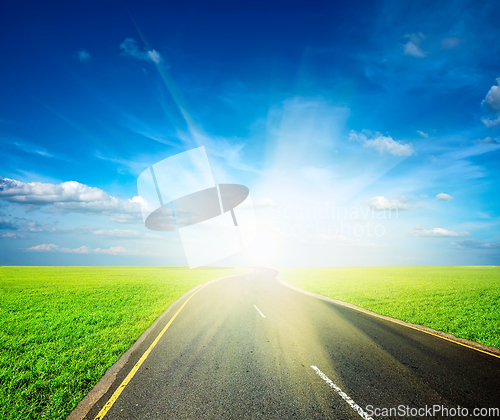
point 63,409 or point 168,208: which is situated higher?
point 168,208

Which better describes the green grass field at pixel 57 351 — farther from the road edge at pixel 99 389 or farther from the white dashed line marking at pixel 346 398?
the white dashed line marking at pixel 346 398

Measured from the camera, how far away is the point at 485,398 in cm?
383

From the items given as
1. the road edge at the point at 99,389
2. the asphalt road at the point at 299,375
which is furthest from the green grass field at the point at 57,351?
the asphalt road at the point at 299,375

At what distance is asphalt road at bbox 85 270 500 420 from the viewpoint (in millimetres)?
3670

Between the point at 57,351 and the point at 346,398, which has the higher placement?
the point at 346,398

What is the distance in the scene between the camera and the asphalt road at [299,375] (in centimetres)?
367

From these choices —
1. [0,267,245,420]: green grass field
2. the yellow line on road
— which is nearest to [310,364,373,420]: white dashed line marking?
the yellow line on road

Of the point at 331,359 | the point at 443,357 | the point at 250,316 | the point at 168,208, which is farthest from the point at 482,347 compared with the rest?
the point at 168,208

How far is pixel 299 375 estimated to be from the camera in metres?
4.66

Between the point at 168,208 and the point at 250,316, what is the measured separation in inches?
367

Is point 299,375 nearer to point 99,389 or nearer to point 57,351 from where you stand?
point 99,389

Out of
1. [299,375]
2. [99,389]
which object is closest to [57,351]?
[99,389]

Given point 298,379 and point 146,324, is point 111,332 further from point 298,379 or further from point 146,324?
point 298,379

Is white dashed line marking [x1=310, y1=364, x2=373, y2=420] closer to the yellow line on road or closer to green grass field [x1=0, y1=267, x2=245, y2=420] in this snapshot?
the yellow line on road
